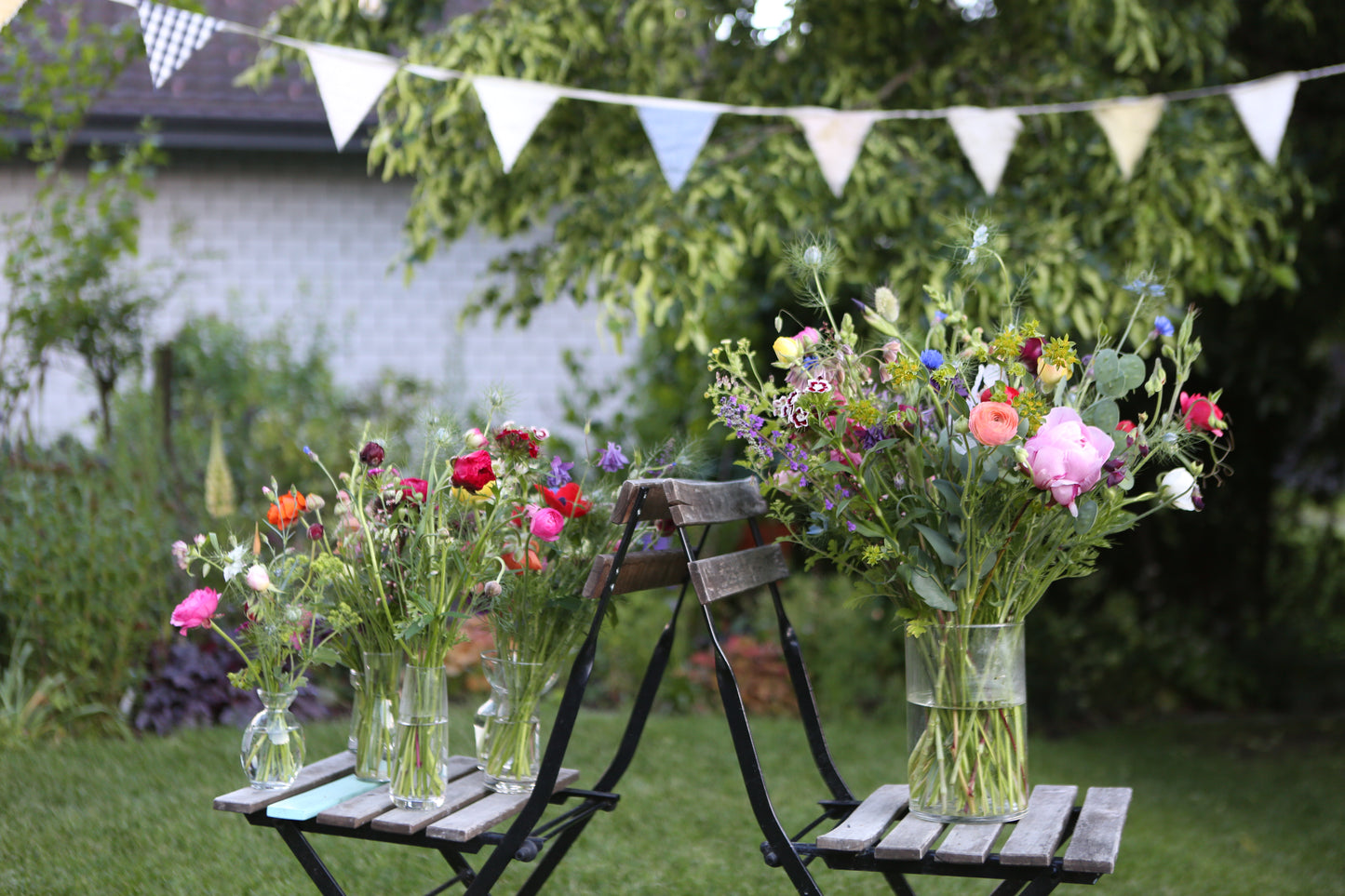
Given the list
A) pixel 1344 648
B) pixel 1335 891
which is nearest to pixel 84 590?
pixel 1335 891

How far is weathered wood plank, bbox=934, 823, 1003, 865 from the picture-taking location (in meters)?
1.81

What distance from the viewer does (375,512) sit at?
7.09 feet

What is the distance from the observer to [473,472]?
1.99 meters

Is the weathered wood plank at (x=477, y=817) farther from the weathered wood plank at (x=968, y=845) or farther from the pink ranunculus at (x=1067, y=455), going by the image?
the pink ranunculus at (x=1067, y=455)

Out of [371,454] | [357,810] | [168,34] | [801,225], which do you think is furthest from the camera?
[801,225]

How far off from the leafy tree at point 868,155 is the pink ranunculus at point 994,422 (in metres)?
1.82

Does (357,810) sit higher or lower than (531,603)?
lower

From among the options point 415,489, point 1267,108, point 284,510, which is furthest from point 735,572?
point 1267,108

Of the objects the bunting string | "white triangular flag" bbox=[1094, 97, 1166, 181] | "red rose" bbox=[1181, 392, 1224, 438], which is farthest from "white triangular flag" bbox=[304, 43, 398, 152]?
"red rose" bbox=[1181, 392, 1224, 438]

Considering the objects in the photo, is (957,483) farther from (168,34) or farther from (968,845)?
(168,34)

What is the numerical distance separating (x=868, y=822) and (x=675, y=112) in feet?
8.12

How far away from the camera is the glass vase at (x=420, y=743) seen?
2074mm

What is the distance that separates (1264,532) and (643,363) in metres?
3.48

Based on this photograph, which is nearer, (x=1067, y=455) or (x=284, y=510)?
(x=1067, y=455)
